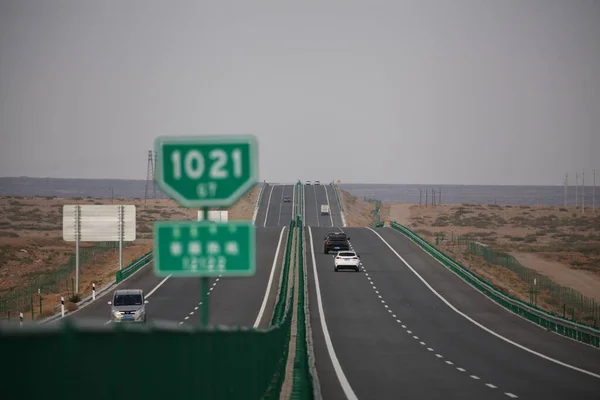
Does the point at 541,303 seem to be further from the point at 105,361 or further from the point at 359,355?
the point at 105,361

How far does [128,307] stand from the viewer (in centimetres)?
4400

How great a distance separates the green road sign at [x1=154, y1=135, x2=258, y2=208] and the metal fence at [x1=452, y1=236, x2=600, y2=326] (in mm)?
44767

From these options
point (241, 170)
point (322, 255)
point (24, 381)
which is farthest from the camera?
point (322, 255)

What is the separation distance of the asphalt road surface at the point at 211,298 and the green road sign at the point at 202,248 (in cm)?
3238

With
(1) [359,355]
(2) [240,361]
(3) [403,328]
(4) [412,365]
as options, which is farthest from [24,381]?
(3) [403,328]

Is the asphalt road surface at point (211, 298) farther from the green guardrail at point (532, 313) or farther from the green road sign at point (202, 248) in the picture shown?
the green road sign at point (202, 248)

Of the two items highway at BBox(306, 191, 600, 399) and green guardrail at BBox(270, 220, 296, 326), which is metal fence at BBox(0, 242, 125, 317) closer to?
green guardrail at BBox(270, 220, 296, 326)

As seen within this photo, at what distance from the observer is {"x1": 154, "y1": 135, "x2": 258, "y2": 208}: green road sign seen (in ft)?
36.0

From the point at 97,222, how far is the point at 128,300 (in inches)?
1012

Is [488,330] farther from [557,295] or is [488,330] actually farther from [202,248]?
[202,248]

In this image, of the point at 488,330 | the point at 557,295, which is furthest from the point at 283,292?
the point at 557,295

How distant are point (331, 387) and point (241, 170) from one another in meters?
17.5

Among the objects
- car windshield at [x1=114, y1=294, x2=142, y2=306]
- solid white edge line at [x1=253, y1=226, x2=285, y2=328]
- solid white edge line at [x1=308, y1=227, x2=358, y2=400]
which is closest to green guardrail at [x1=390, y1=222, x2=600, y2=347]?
solid white edge line at [x1=308, y1=227, x2=358, y2=400]

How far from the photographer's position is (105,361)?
5699mm
